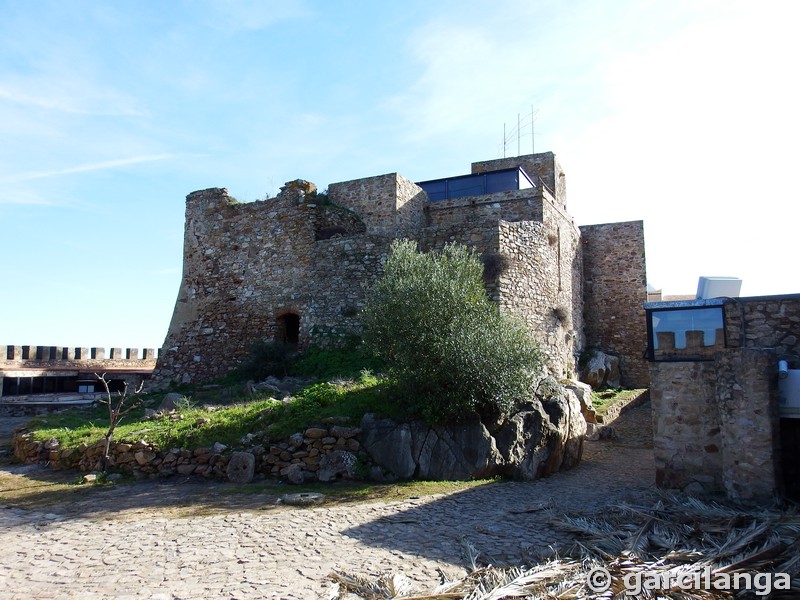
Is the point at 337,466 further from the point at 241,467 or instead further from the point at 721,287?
the point at 721,287

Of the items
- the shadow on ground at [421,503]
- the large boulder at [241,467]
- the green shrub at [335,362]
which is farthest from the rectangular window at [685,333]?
the large boulder at [241,467]

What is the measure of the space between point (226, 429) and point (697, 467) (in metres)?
9.53

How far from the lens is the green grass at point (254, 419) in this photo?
12578mm

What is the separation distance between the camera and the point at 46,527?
8.98m

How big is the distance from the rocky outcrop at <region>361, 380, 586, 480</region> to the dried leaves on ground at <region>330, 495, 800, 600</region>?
3242 millimetres

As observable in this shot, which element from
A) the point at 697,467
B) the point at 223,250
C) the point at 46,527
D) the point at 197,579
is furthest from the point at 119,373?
the point at 697,467

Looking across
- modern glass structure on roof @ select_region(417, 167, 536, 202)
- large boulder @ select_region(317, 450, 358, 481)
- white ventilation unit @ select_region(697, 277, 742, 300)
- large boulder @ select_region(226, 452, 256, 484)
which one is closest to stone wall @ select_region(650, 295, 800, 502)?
white ventilation unit @ select_region(697, 277, 742, 300)

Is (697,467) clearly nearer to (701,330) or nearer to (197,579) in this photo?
(701,330)

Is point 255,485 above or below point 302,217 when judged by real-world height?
below

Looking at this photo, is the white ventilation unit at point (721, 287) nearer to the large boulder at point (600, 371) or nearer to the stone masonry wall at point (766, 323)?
the stone masonry wall at point (766, 323)

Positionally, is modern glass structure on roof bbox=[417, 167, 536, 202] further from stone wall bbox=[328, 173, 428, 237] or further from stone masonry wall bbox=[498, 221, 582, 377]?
stone masonry wall bbox=[498, 221, 582, 377]

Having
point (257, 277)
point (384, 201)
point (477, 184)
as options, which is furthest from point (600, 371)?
point (257, 277)

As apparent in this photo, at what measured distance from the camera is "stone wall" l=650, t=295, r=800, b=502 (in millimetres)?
9383

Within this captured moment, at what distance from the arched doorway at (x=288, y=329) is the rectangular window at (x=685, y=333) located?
1226 cm
